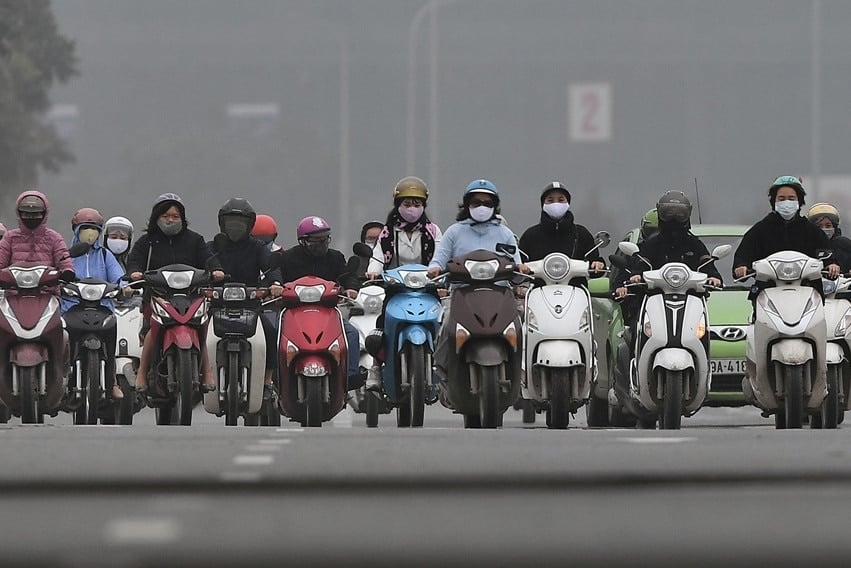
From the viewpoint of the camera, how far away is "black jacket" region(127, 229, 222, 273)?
19703mm

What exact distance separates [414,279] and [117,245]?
5.13m

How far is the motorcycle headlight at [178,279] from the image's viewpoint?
18812 mm

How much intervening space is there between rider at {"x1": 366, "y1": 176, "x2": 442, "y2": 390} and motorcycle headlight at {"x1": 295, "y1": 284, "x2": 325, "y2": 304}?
1.37 ft

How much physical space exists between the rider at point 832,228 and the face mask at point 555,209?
2.24 metres

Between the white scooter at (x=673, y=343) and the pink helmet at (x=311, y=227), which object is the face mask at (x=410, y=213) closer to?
the pink helmet at (x=311, y=227)

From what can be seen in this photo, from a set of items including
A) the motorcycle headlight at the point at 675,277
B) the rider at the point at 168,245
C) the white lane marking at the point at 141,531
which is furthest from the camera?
the rider at the point at 168,245

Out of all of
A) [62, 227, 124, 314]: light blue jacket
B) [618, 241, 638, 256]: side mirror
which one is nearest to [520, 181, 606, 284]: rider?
[618, 241, 638, 256]: side mirror

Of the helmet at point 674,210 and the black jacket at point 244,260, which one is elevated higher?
the helmet at point 674,210

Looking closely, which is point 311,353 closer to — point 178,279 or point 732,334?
point 178,279

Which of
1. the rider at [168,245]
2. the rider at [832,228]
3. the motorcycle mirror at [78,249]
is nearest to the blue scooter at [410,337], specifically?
the rider at [168,245]
